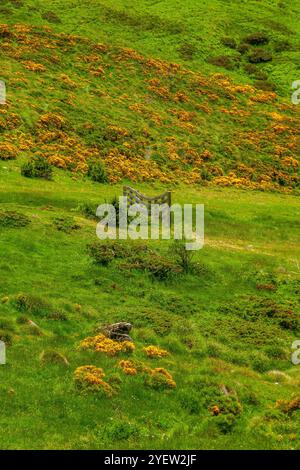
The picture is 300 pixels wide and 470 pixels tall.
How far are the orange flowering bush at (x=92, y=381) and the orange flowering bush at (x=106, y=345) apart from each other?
2123mm

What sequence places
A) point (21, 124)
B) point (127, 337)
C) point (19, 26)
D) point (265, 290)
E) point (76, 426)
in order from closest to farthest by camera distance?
point (76, 426) → point (127, 337) → point (265, 290) → point (21, 124) → point (19, 26)

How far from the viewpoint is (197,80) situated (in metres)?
80.2

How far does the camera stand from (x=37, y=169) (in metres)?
47.8

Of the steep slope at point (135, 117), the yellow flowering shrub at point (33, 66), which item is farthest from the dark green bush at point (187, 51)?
the yellow flowering shrub at point (33, 66)

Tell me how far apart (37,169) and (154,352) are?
94.2 feet

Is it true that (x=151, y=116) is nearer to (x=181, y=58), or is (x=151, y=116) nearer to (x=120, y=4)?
(x=181, y=58)

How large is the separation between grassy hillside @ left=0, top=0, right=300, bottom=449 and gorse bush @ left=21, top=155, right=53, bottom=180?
0.45 meters

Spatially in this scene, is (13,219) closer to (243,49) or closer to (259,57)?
(259,57)

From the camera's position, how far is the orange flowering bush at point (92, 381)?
18.4 meters

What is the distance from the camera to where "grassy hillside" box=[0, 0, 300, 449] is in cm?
1803

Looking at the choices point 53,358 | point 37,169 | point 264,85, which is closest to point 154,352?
point 53,358

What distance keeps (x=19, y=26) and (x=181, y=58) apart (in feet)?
78.5

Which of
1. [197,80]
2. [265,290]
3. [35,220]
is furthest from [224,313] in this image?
[197,80]

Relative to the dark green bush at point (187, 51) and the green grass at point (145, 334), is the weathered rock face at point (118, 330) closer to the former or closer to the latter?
the green grass at point (145, 334)
